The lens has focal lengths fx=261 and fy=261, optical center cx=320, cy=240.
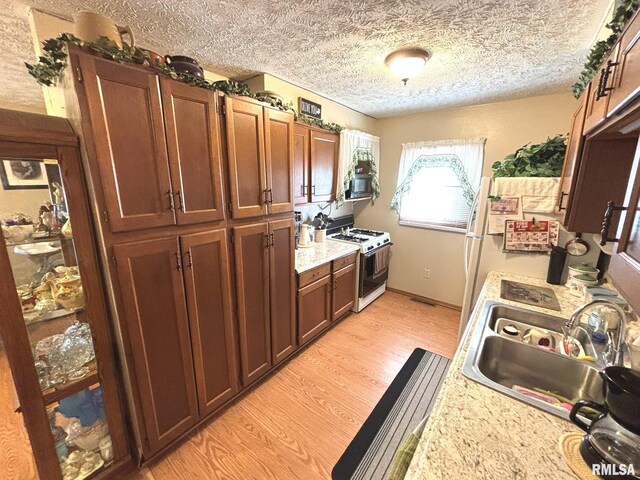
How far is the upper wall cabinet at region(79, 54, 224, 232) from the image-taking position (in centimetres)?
113

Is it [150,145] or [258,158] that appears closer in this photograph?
[150,145]

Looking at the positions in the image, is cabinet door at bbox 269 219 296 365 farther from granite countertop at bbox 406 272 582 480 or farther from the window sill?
the window sill

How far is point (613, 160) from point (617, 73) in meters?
0.58

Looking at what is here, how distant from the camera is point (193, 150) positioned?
1442mm

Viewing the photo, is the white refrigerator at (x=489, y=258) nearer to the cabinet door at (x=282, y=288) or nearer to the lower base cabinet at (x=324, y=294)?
the lower base cabinet at (x=324, y=294)

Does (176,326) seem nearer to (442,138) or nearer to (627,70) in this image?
(627,70)

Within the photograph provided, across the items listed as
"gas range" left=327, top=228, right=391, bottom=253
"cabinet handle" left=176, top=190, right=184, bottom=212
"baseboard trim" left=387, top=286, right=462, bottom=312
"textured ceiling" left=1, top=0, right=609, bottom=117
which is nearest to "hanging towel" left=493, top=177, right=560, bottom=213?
"textured ceiling" left=1, top=0, right=609, bottom=117

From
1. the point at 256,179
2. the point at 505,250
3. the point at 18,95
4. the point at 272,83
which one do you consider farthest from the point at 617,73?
the point at 18,95

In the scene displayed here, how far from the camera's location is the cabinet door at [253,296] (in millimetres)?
1797

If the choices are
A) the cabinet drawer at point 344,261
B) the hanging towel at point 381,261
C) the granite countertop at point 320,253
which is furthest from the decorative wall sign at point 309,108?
the hanging towel at point 381,261

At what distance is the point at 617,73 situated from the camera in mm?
910

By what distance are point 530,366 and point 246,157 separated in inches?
76.2

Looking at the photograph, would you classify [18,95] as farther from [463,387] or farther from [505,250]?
[505,250]

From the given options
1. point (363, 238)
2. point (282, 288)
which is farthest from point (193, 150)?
point (363, 238)
